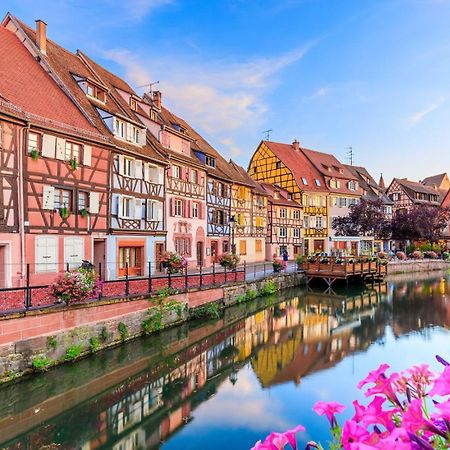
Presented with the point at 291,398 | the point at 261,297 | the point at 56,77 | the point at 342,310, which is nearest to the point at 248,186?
the point at 261,297

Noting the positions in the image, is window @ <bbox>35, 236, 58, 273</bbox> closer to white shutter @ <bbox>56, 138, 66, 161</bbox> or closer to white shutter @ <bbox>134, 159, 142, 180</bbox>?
A: white shutter @ <bbox>56, 138, 66, 161</bbox>

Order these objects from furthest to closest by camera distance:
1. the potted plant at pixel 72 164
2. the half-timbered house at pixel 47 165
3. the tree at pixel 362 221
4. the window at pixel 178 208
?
the tree at pixel 362 221, the window at pixel 178 208, the potted plant at pixel 72 164, the half-timbered house at pixel 47 165

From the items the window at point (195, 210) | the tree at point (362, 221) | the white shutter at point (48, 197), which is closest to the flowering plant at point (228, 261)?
the window at point (195, 210)

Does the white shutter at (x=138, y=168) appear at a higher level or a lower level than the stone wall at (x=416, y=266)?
higher

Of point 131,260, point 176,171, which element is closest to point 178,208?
point 176,171

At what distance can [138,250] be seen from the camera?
72.3 ft

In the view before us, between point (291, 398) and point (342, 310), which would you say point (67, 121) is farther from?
point (342, 310)

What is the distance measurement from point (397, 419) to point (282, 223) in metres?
40.3

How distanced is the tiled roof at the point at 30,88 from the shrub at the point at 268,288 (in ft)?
45.6

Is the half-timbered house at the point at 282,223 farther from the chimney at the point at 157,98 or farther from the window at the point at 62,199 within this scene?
the window at the point at 62,199

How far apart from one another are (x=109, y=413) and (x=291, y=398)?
466 cm

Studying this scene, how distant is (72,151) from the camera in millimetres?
17562

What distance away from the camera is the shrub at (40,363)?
1053cm

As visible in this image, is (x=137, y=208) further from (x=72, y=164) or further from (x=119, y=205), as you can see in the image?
(x=72, y=164)
